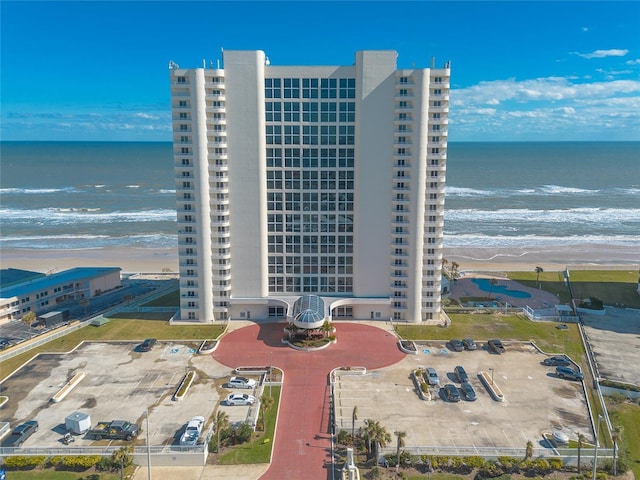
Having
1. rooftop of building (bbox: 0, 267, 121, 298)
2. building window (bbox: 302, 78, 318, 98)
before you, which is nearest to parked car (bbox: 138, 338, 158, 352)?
rooftop of building (bbox: 0, 267, 121, 298)

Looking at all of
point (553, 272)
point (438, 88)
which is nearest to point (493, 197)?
point (553, 272)

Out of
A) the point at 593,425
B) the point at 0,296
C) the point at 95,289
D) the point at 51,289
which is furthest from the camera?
the point at 95,289

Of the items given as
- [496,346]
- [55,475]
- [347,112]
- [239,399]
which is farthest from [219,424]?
[347,112]

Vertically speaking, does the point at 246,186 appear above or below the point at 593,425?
above

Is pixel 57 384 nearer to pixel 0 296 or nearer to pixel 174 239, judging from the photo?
pixel 0 296

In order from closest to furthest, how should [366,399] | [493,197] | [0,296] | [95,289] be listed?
1. [366,399]
2. [0,296]
3. [95,289]
4. [493,197]

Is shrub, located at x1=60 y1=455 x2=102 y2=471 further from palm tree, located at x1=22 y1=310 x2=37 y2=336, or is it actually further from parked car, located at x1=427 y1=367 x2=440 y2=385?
palm tree, located at x1=22 y1=310 x2=37 y2=336
